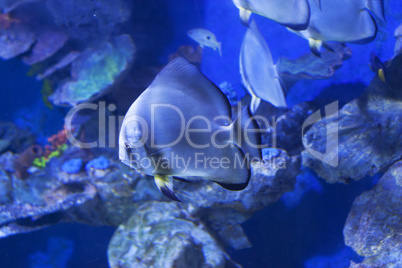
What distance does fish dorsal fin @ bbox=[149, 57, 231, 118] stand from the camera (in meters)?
1.29

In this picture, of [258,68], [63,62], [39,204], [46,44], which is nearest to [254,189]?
[258,68]

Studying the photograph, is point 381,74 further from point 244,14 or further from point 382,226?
A: point 244,14

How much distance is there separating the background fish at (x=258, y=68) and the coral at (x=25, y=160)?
14.1 ft

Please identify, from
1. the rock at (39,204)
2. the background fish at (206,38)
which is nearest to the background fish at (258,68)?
the background fish at (206,38)

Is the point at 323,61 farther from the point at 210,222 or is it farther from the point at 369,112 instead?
the point at 210,222

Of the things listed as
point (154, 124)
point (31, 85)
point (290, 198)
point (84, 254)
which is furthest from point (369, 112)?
point (31, 85)

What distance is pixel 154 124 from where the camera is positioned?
1.28 m

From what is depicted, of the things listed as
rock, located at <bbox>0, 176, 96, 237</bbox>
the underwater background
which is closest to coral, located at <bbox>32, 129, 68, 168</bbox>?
the underwater background

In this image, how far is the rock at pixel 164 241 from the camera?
2.81 metres

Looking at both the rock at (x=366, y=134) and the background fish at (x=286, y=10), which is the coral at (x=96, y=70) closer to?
the rock at (x=366, y=134)

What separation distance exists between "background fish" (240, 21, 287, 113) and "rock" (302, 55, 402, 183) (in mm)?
941

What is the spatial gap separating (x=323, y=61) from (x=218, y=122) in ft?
9.50

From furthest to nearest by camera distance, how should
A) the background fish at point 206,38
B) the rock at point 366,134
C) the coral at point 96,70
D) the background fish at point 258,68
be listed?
the background fish at point 206,38, the coral at point 96,70, the rock at point 366,134, the background fish at point 258,68

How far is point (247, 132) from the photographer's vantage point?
115 centimetres
